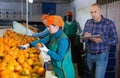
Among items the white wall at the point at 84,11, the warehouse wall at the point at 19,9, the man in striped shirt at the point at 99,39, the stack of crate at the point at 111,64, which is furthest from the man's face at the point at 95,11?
the warehouse wall at the point at 19,9

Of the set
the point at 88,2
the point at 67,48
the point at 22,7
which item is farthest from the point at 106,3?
the point at 22,7

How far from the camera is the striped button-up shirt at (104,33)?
3.43 m

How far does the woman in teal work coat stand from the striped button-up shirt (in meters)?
0.82

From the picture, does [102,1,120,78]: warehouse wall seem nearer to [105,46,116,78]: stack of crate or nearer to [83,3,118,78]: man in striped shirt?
[105,46,116,78]: stack of crate

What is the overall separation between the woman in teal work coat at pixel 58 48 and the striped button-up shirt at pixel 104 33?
822mm

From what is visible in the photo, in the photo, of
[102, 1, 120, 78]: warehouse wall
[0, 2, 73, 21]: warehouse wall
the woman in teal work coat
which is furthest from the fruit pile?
[0, 2, 73, 21]: warehouse wall

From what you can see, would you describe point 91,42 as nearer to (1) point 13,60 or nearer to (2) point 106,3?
(1) point 13,60

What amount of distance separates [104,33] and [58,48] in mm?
1060

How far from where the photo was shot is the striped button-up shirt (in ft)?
11.3

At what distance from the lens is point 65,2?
12820 mm

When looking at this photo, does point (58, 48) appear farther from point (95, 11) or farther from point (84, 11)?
point (84, 11)

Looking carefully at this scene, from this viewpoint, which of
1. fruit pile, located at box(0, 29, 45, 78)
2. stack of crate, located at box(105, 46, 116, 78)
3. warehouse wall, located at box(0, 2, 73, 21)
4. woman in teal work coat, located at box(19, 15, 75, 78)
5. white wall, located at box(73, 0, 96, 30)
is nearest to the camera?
fruit pile, located at box(0, 29, 45, 78)

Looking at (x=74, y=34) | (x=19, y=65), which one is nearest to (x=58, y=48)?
(x=19, y=65)

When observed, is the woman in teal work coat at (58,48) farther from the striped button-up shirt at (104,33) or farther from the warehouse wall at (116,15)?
the warehouse wall at (116,15)
